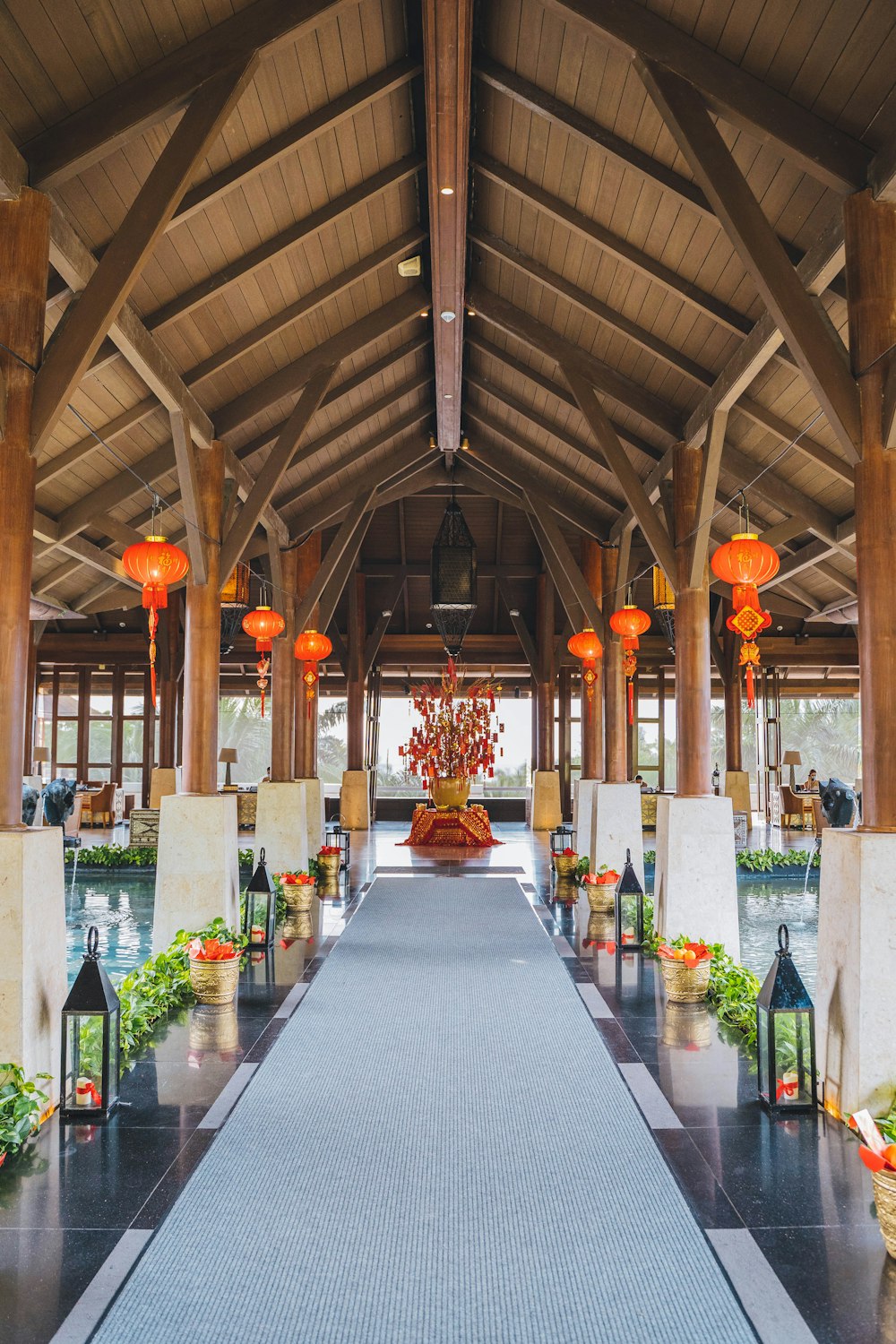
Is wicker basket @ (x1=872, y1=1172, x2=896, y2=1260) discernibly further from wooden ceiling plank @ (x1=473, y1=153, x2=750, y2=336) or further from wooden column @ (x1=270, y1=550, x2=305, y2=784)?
wooden column @ (x1=270, y1=550, x2=305, y2=784)

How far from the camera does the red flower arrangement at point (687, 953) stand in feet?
17.9

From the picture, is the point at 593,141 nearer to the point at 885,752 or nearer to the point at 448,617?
the point at 885,752

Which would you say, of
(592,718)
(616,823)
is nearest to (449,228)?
(616,823)

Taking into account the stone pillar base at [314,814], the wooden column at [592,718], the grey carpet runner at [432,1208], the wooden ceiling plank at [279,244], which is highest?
the wooden ceiling plank at [279,244]

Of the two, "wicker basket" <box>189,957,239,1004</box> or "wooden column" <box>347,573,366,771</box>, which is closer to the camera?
"wicker basket" <box>189,957,239,1004</box>

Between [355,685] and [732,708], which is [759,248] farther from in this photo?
[732,708]

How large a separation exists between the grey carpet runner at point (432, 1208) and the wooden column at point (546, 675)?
37.7ft

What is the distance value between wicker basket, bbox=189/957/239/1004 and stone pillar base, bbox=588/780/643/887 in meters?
5.32


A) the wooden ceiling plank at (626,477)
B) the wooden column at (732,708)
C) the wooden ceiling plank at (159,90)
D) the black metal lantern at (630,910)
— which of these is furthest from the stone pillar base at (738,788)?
the wooden ceiling plank at (159,90)

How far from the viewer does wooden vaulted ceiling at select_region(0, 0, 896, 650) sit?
4.34m

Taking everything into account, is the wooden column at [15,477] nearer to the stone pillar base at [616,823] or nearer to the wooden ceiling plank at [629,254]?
the wooden ceiling plank at [629,254]

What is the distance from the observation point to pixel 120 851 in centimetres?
1255

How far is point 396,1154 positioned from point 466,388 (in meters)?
8.96

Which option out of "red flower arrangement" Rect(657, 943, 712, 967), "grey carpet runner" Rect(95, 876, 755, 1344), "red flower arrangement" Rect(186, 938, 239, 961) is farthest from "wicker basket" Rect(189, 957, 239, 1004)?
"red flower arrangement" Rect(657, 943, 712, 967)
